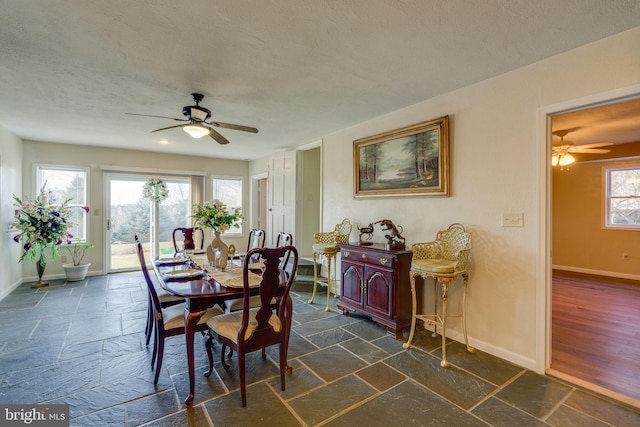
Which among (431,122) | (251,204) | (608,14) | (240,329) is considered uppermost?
(608,14)

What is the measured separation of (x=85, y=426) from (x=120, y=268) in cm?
500

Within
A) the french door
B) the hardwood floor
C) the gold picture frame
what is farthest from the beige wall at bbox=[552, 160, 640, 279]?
the french door

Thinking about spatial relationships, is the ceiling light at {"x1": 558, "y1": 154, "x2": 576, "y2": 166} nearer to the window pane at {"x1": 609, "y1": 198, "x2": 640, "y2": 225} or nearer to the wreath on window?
the window pane at {"x1": 609, "y1": 198, "x2": 640, "y2": 225}

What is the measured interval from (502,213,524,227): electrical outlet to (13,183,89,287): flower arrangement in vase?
6.30 metres

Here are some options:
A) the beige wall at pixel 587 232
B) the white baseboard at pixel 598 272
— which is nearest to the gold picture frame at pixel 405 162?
the beige wall at pixel 587 232

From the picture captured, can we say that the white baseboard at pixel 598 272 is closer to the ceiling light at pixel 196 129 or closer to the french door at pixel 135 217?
the ceiling light at pixel 196 129

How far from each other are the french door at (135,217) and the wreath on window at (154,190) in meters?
0.09

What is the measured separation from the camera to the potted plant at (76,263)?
523 cm

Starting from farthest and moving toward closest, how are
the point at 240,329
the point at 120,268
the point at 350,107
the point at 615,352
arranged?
1. the point at 120,268
2. the point at 350,107
3. the point at 615,352
4. the point at 240,329

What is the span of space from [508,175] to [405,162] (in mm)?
1113

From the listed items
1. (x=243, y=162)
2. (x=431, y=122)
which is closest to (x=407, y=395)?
(x=431, y=122)

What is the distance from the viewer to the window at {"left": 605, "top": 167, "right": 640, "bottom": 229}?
5328mm

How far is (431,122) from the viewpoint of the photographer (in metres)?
3.15

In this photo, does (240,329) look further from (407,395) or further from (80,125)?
(80,125)
